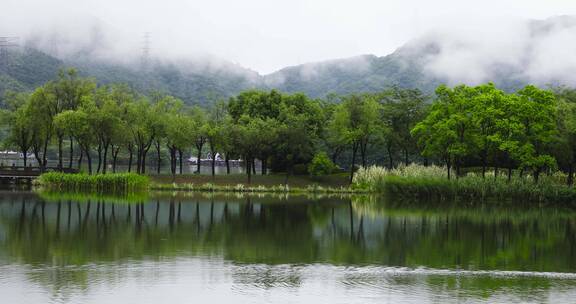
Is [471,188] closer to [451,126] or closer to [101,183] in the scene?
[451,126]

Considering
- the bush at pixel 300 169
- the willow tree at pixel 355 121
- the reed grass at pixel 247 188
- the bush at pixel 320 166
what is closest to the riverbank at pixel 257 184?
the reed grass at pixel 247 188

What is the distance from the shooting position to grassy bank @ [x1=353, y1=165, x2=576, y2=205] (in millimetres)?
56375

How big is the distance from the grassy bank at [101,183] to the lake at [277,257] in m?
22.0

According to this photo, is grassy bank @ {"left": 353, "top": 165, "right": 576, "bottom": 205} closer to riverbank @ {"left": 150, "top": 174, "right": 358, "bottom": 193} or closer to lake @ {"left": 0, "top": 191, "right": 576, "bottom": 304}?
riverbank @ {"left": 150, "top": 174, "right": 358, "bottom": 193}

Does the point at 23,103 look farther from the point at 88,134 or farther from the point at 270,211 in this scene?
the point at 270,211

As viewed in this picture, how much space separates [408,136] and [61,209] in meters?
46.3

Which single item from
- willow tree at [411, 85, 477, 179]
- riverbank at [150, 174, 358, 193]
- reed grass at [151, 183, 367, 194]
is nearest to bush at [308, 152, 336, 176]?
riverbank at [150, 174, 358, 193]

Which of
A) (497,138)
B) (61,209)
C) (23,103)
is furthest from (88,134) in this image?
(497,138)

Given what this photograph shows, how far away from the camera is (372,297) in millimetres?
17422

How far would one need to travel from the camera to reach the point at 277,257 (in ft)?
77.2

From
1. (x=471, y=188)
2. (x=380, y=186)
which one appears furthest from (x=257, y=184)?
(x=471, y=188)

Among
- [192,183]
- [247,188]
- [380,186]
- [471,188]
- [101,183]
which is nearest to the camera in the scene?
[471,188]

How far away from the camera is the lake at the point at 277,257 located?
1770cm

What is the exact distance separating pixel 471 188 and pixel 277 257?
37960 millimetres
